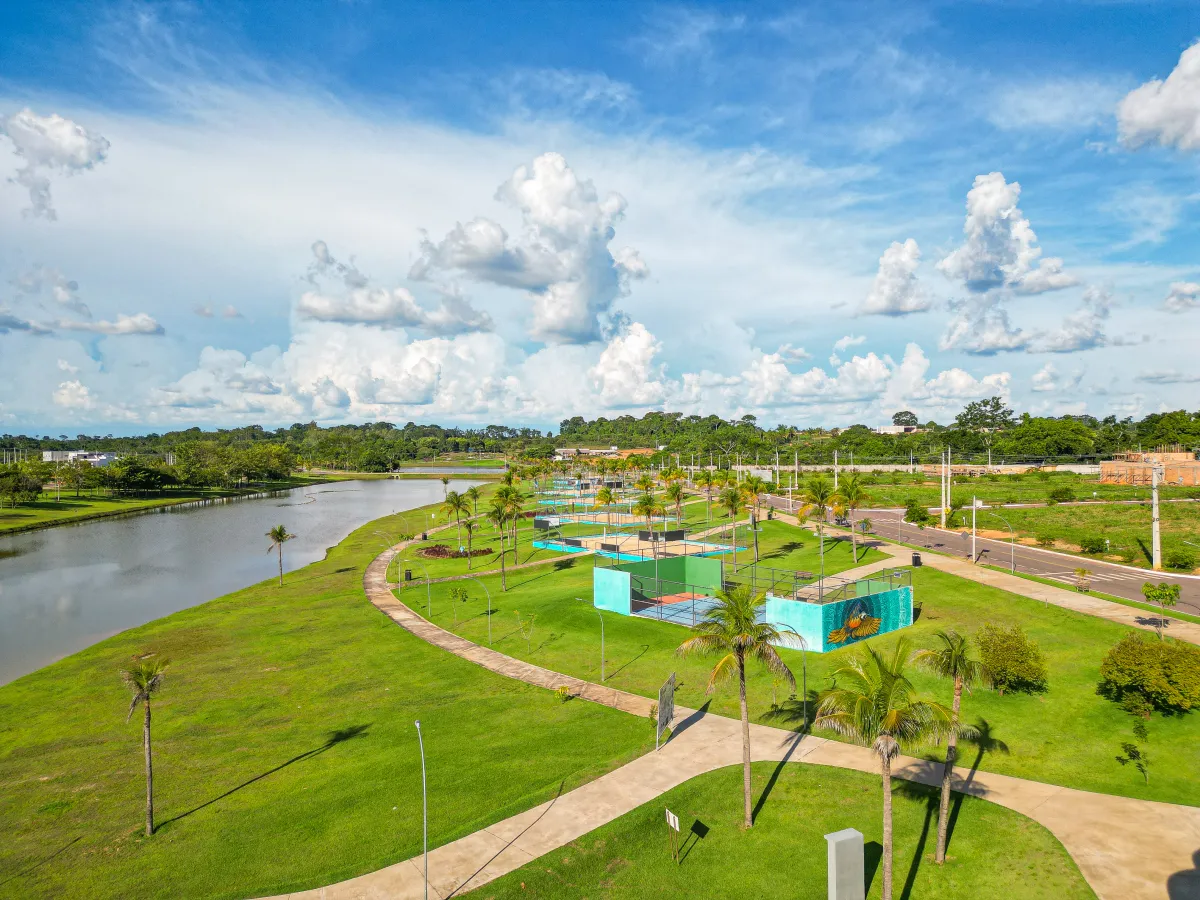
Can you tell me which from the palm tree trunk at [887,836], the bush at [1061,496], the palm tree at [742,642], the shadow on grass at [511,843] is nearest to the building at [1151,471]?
the bush at [1061,496]

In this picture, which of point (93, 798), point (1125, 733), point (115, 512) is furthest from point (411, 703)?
point (115, 512)

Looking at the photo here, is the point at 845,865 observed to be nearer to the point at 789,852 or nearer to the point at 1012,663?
the point at 789,852

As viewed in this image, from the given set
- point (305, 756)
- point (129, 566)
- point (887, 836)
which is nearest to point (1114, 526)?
point (887, 836)

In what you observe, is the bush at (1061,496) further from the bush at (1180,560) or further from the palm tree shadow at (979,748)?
the palm tree shadow at (979,748)

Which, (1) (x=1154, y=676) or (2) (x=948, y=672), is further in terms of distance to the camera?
(1) (x=1154, y=676)

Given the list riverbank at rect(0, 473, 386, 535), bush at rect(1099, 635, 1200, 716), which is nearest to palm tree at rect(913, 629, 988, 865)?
bush at rect(1099, 635, 1200, 716)

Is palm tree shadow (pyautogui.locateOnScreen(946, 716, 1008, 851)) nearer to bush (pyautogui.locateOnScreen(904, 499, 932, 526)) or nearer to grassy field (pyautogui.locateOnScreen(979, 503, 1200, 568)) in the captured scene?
grassy field (pyautogui.locateOnScreen(979, 503, 1200, 568))
